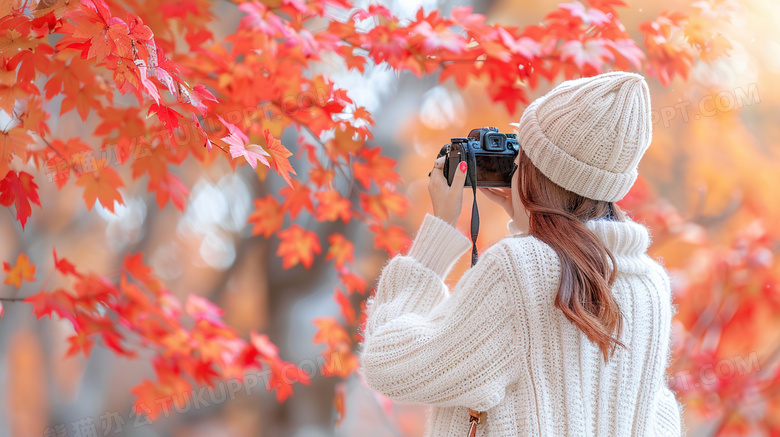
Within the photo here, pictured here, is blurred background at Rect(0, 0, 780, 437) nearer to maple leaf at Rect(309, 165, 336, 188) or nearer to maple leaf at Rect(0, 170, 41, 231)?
maple leaf at Rect(309, 165, 336, 188)

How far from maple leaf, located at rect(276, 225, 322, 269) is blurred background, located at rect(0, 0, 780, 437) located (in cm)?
5

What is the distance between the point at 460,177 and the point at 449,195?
0.03 m

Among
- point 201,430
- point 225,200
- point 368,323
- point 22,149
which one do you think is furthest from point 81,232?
point 368,323

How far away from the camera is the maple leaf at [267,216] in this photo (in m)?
1.73

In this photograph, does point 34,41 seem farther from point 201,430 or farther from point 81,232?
point 201,430

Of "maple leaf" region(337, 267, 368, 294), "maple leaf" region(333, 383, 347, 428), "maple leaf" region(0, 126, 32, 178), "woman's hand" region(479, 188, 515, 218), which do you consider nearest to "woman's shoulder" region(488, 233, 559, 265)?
"woman's hand" region(479, 188, 515, 218)

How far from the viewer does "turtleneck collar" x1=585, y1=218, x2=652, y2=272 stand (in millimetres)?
742

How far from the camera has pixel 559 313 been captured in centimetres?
73

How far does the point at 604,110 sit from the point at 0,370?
181 cm

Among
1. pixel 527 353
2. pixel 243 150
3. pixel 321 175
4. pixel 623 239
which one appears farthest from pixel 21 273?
pixel 623 239

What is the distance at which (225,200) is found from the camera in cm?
185

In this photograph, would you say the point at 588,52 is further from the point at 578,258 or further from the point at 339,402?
the point at 339,402

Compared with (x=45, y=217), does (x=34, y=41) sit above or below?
above

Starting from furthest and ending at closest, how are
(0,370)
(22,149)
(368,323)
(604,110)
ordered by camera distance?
(0,370)
(22,149)
(368,323)
(604,110)
